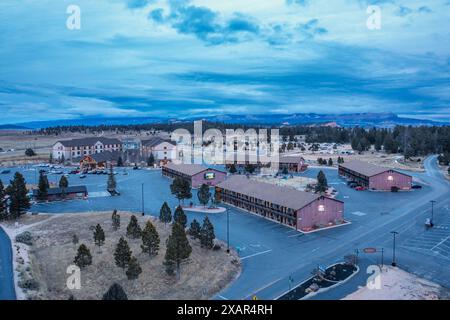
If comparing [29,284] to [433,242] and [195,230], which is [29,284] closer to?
[195,230]

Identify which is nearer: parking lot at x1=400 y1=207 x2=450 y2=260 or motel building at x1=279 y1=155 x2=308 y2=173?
parking lot at x1=400 y1=207 x2=450 y2=260

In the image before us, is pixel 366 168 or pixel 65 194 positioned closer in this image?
pixel 65 194

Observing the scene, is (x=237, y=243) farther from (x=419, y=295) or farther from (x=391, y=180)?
(x=391, y=180)

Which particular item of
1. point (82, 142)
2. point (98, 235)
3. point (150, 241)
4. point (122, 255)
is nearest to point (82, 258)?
point (122, 255)

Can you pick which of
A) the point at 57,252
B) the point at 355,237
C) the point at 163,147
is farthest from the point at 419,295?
the point at 163,147

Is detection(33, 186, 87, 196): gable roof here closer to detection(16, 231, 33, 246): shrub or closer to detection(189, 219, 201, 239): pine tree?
detection(16, 231, 33, 246): shrub

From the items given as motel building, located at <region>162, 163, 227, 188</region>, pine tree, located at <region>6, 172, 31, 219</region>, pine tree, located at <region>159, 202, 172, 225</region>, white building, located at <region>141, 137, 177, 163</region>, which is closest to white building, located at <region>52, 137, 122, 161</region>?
white building, located at <region>141, 137, 177, 163</region>
